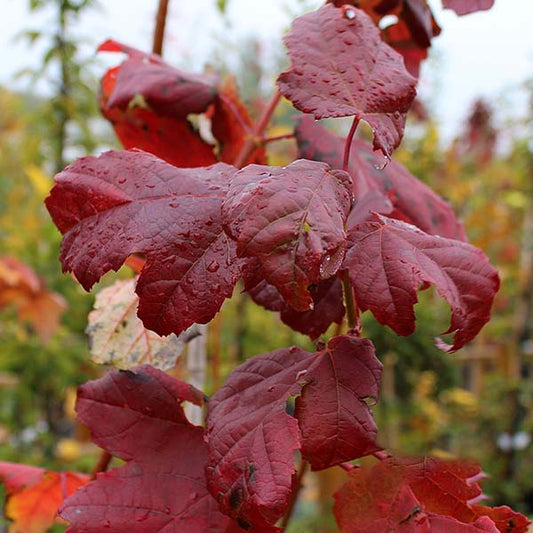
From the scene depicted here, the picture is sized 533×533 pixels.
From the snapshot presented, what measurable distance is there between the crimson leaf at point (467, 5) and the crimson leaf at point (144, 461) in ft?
1.40

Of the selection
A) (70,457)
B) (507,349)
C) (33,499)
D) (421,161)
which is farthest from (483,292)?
(507,349)

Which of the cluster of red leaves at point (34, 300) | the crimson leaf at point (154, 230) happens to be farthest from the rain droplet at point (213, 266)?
the cluster of red leaves at point (34, 300)

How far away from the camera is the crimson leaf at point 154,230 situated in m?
0.42

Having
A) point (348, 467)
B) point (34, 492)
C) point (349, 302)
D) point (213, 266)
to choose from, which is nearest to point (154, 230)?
point (213, 266)

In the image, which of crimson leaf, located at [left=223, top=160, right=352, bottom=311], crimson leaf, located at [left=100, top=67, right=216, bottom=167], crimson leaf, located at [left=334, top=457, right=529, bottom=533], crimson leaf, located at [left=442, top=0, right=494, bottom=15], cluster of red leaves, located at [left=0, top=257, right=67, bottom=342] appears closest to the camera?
crimson leaf, located at [left=223, top=160, right=352, bottom=311]

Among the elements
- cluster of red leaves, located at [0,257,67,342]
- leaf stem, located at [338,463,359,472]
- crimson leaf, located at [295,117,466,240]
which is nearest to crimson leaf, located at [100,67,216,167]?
crimson leaf, located at [295,117,466,240]

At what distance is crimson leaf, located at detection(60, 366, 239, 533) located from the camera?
19.6 inches

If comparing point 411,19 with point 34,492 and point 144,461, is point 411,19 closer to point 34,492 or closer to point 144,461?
point 144,461

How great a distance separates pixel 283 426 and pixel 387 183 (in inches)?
14.0

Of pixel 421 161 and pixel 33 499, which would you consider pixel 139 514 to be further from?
pixel 421 161

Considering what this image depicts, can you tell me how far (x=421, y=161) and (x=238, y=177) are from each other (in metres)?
2.86

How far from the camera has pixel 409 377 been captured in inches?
108

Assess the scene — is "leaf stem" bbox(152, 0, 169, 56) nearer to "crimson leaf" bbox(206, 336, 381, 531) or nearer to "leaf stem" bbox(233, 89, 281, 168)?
"leaf stem" bbox(233, 89, 281, 168)

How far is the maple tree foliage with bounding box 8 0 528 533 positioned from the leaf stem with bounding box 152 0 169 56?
0.34 meters
